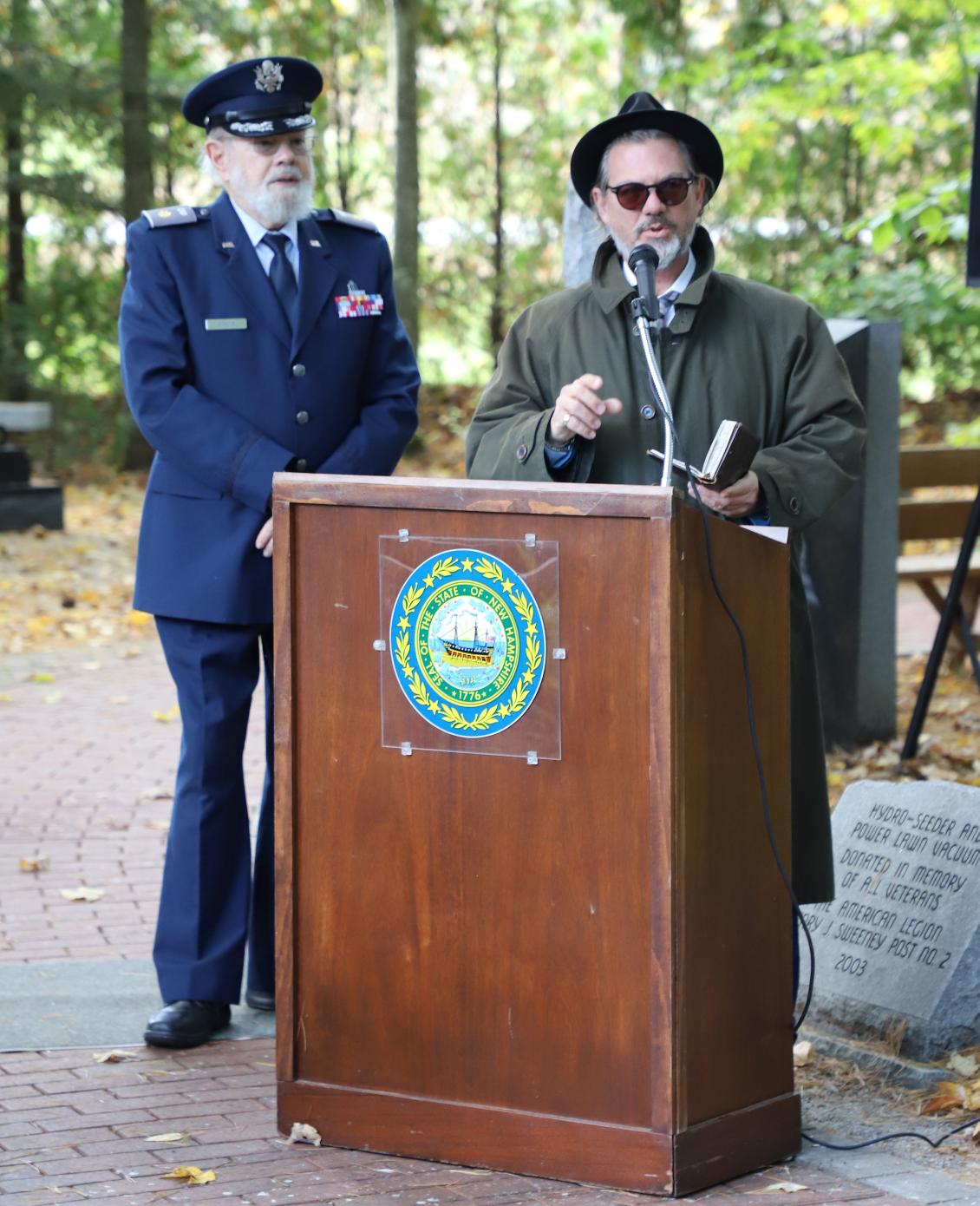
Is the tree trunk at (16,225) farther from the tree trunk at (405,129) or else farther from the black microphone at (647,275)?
the black microphone at (647,275)

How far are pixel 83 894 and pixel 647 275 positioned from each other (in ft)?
10.9

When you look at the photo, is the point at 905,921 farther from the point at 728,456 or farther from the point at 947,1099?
the point at 728,456

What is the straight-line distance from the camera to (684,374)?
3.66m

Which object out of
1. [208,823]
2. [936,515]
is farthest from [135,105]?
[208,823]

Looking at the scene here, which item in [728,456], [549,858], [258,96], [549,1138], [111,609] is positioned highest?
[258,96]

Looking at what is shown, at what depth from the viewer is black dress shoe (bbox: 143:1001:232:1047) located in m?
4.25

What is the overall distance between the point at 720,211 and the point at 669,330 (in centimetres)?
1795

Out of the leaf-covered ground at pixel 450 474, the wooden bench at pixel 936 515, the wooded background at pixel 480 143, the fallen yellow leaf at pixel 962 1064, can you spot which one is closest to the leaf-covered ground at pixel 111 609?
the leaf-covered ground at pixel 450 474

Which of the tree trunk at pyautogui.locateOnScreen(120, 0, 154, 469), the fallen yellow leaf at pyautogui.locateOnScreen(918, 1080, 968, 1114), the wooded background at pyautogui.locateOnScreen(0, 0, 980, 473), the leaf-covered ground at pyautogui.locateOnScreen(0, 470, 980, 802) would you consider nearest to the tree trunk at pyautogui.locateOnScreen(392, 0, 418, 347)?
the wooded background at pyautogui.locateOnScreen(0, 0, 980, 473)

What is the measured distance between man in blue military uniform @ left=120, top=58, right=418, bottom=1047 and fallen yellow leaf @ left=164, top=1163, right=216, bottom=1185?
904 millimetres

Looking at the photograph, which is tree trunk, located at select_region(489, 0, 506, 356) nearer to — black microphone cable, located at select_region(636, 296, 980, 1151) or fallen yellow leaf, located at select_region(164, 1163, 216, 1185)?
black microphone cable, located at select_region(636, 296, 980, 1151)

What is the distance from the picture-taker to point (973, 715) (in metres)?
7.89

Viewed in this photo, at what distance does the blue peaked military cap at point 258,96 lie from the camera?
13.8 ft

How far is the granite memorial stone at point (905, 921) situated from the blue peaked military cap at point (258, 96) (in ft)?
7.41
